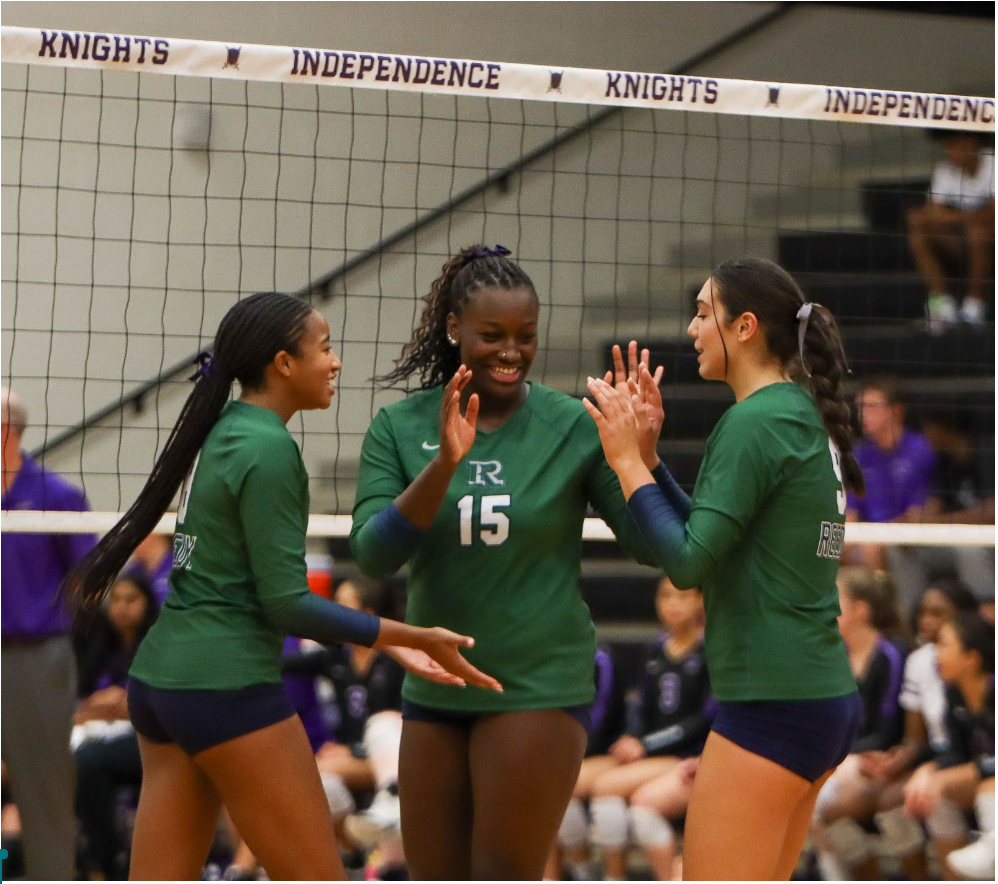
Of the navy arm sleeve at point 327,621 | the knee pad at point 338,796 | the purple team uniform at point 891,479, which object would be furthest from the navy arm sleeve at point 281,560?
the purple team uniform at point 891,479

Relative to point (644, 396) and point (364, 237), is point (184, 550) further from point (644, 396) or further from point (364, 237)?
point (364, 237)

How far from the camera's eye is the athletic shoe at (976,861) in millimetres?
5078

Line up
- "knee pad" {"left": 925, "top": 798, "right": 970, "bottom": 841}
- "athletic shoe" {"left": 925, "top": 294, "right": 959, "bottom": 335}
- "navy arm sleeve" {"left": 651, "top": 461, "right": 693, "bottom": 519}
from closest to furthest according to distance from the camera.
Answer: "navy arm sleeve" {"left": 651, "top": 461, "right": 693, "bottom": 519}
"knee pad" {"left": 925, "top": 798, "right": 970, "bottom": 841}
"athletic shoe" {"left": 925, "top": 294, "right": 959, "bottom": 335}

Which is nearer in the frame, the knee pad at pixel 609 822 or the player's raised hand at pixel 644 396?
the player's raised hand at pixel 644 396

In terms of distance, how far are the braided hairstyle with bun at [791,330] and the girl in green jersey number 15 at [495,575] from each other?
275 millimetres

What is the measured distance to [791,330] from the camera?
285cm

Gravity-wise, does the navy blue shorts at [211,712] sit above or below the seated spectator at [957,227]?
below

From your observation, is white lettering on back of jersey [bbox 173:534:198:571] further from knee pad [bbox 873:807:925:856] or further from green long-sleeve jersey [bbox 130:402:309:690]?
knee pad [bbox 873:807:925:856]

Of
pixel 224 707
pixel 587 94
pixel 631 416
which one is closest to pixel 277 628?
pixel 224 707

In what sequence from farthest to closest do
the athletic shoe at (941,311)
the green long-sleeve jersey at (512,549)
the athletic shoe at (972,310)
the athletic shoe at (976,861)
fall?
the athletic shoe at (972,310) < the athletic shoe at (941,311) < the athletic shoe at (976,861) < the green long-sleeve jersey at (512,549)

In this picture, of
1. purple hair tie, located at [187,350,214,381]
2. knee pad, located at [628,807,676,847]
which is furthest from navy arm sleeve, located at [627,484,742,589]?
knee pad, located at [628,807,676,847]

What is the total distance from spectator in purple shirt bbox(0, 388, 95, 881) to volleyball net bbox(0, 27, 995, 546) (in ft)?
5.36

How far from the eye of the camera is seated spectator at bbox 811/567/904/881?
5.27m

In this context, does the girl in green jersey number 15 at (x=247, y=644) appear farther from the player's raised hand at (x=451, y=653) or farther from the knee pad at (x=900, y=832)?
the knee pad at (x=900, y=832)
